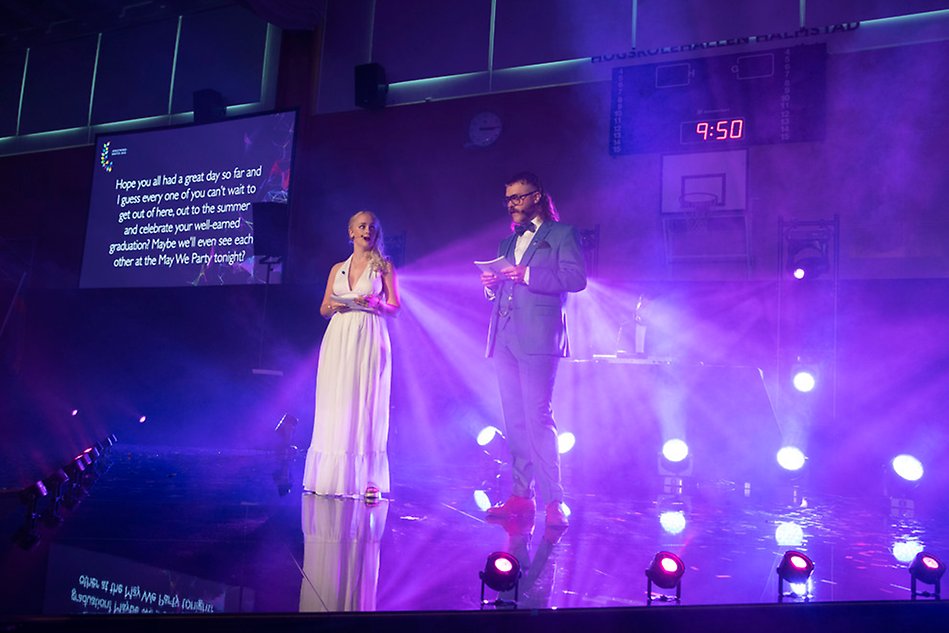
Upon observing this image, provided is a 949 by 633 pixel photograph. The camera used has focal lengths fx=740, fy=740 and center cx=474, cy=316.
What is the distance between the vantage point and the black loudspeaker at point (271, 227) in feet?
24.5

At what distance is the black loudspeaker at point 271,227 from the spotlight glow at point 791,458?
4982mm

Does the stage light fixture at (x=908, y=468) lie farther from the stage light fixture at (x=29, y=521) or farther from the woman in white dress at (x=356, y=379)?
the stage light fixture at (x=29, y=521)

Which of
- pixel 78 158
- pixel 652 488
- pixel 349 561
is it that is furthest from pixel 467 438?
pixel 78 158

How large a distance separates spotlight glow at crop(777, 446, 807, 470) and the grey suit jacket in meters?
2.51

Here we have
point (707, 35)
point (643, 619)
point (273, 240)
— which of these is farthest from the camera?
point (273, 240)

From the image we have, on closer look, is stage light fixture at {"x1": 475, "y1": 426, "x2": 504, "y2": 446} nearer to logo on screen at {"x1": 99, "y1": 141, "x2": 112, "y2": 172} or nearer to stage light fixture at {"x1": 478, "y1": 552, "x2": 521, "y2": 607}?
stage light fixture at {"x1": 478, "y1": 552, "x2": 521, "y2": 607}

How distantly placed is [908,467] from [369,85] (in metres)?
6.36

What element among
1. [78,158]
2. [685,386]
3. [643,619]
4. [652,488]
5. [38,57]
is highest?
[38,57]

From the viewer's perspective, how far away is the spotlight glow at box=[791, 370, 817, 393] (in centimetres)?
615

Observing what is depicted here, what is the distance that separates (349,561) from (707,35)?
6.29 meters

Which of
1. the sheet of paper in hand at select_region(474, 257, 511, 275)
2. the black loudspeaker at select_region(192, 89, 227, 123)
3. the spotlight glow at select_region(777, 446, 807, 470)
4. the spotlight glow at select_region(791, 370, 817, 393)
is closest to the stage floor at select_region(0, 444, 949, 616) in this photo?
the spotlight glow at select_region(777, 446, 807, 470)

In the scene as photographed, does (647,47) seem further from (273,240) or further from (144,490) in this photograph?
(144,490)

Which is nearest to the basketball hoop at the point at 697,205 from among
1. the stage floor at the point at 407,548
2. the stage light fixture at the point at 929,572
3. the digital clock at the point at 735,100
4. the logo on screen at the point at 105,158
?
the digital clock at the point at 735,100

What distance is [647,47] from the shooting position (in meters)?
7.26
